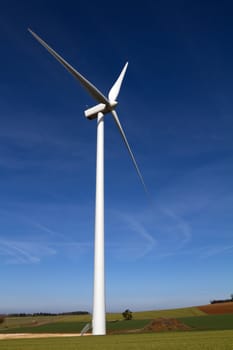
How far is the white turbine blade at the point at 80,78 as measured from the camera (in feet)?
100.0

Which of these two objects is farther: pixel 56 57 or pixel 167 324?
pixel 167 324

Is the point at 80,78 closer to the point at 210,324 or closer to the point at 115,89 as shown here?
the point at 115,89

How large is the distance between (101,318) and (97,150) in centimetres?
1458

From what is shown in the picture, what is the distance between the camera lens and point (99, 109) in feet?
116

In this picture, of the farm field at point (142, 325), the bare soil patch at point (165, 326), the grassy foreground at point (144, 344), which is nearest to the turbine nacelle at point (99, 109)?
the grassy foreground at point (144, 344)

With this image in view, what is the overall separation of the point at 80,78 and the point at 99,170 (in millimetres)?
9914

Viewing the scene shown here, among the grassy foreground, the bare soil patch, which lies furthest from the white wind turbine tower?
the bare soil patch

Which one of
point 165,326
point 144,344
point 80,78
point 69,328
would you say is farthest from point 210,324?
point 144,344

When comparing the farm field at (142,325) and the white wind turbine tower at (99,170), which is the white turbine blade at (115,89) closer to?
the white wind turbine tower at (99,170)

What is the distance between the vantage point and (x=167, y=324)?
46156 mm

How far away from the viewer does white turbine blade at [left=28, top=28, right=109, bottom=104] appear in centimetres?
3048

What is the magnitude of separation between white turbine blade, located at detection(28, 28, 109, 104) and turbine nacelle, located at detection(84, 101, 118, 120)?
45 centimetres

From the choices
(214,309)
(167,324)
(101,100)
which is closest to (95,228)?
(101,100)

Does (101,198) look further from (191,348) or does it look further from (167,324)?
(167,324)
